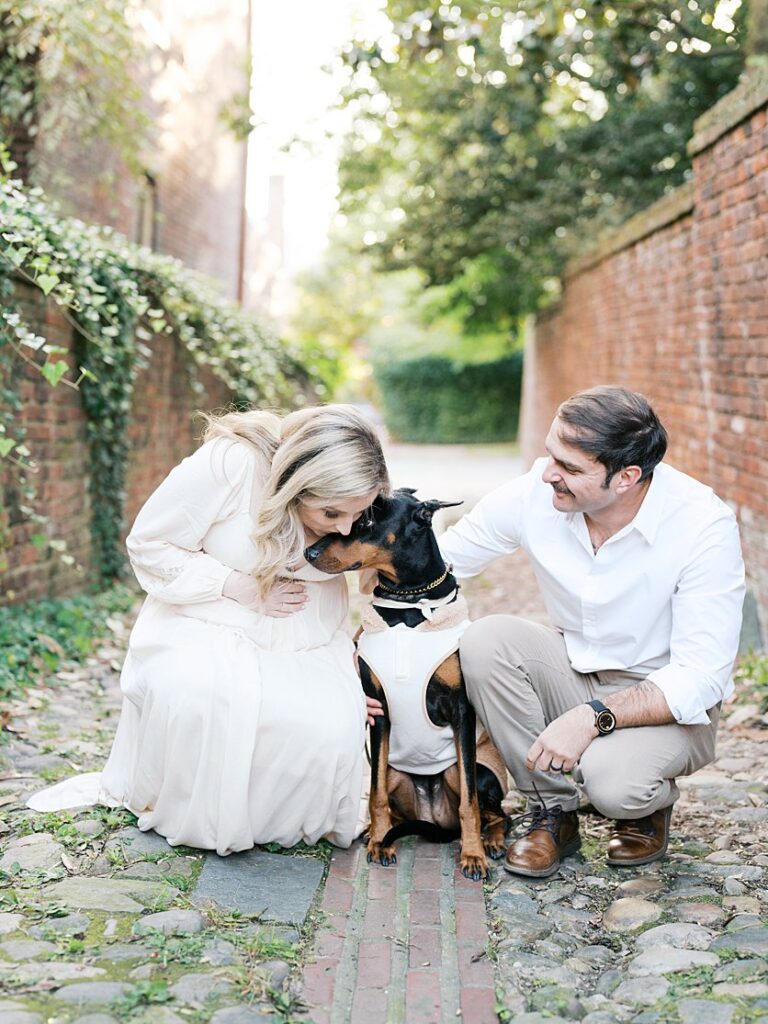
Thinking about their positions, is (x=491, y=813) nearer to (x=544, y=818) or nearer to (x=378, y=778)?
(x=544, y=818)

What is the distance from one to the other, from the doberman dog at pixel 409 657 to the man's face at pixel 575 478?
351 millimetres

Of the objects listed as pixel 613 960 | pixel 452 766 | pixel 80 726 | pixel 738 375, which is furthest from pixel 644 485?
pixel 738 375

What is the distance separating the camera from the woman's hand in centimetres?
355

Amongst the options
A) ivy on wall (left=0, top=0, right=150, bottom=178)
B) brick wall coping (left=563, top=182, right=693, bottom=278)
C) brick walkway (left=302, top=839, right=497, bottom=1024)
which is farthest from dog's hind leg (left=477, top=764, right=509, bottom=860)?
ivy on wall (left=0, top=0, right=150, bottom=178)

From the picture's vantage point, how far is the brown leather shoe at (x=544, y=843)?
350cm

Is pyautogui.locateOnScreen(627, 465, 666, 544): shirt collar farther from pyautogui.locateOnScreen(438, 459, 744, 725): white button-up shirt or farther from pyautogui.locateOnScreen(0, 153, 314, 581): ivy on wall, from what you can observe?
pyautogui.locateOnScreen(0, 153, 314, 581): ivy on wall

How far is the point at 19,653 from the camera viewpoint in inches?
212

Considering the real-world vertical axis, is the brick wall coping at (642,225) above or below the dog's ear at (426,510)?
above

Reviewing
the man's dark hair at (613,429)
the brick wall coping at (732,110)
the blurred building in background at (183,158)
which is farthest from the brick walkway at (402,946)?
the blurred building in background at (183,158)

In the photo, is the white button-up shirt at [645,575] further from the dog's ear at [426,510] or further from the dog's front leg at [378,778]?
the dog's front leg at [378,778]

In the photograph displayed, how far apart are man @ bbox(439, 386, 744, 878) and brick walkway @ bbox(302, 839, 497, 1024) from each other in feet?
0.99

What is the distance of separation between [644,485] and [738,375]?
307 cm

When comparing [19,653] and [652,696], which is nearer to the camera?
[652,696]

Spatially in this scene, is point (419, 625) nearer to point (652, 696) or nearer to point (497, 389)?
point (652, 696)
